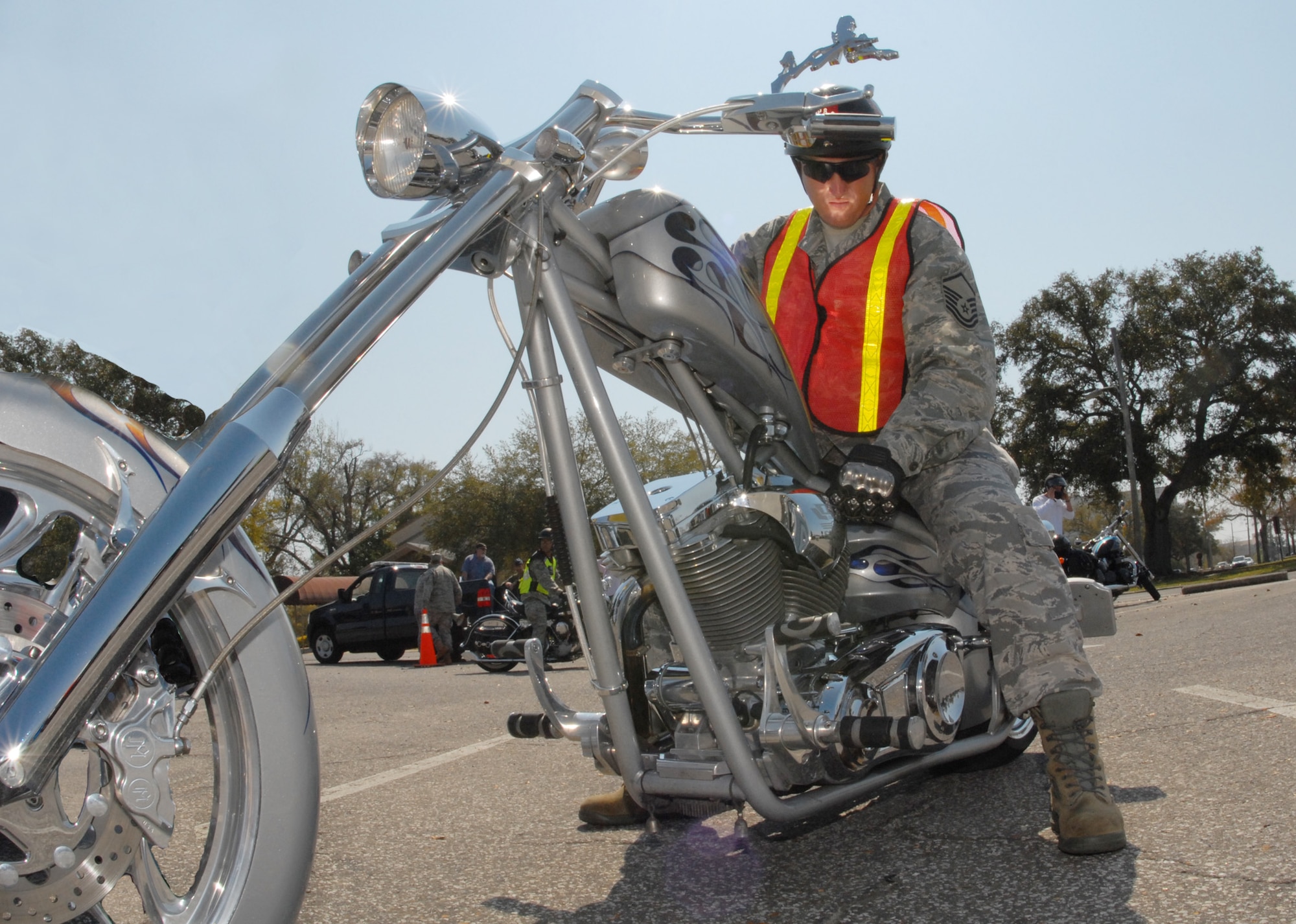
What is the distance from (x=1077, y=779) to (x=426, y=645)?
11.7 m

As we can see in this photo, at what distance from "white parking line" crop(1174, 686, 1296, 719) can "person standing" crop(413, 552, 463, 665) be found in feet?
32.4

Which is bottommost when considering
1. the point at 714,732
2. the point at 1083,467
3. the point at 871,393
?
the point at 714,732

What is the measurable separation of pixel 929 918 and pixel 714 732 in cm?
55

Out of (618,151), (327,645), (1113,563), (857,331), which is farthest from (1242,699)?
(327,645)

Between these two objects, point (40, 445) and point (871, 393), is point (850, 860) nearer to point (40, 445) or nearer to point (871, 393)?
point (871, 393)

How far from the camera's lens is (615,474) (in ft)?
7.80

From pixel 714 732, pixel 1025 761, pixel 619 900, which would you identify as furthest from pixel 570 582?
pixel 1025 761

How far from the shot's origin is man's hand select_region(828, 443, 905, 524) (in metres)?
2.57

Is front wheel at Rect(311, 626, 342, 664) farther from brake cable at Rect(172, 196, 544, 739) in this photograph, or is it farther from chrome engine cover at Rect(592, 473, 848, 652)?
brake cable at Rect(172, 196, 544, 739)

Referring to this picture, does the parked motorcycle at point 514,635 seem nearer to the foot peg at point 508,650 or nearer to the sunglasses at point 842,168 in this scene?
the foot peg at point 508,650

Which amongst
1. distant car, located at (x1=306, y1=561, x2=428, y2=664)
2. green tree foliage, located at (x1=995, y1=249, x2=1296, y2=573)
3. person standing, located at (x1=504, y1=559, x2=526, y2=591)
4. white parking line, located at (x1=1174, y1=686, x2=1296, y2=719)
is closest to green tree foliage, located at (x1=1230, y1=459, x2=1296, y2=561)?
green tree foliage, located at (x1=995, y1=249, x2=1296, y2=573)

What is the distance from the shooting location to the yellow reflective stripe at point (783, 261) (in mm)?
3182

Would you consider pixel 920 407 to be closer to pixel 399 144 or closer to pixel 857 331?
pixel 857 331

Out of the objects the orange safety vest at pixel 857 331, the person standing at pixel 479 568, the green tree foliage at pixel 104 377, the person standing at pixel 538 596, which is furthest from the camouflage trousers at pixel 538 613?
the green tree foliage at pixel 104 377
